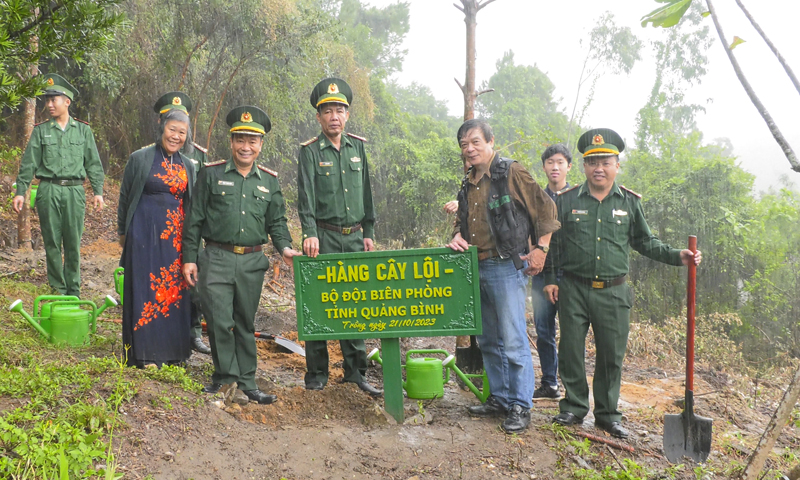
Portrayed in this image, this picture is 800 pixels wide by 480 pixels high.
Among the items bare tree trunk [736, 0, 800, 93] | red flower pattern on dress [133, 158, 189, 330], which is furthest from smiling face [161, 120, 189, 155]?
bare tree trunk [736, 0, 800, 93]

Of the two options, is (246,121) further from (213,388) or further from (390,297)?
(213,388)

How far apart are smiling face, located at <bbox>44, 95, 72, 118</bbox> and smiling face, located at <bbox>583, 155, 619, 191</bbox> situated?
16.7 feet

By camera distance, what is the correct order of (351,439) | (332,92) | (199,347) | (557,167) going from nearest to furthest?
1. (351,439)
2. (332,92)
3. (557,167)
4. (199,347)

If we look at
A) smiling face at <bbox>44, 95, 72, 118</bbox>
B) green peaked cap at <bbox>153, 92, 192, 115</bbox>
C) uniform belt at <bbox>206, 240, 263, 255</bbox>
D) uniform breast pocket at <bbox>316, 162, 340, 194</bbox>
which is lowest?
uniform belt at <bbox>206, 240, 263, 255</bbox>

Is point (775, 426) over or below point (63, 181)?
below

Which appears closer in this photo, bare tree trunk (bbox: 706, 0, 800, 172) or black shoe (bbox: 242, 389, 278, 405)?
bare tree trunk (bbox: 706, 0, 800, 172)

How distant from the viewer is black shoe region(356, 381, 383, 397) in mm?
4859

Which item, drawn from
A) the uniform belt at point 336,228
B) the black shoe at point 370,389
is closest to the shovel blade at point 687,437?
the black shoe at point 370,389

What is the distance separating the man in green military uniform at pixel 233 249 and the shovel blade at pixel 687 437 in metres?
2.70

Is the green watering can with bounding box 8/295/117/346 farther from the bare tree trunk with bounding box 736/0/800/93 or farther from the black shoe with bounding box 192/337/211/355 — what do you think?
the bare tree trunk with bounding box 736/0/800/93

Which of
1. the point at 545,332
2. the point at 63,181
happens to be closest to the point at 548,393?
the point at 545,332

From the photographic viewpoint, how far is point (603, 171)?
4.38m

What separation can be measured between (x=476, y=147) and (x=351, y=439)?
6.84ft

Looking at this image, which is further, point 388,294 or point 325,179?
point 325,179
